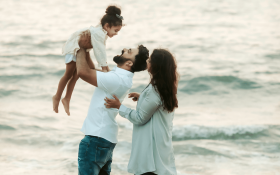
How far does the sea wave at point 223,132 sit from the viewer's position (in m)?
6.67

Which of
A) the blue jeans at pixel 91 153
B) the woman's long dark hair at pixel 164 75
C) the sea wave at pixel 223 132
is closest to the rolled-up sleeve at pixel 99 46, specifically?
the woman's long dark hair at pixel 164 75

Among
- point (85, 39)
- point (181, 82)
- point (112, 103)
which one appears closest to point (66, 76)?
point (85, 39)

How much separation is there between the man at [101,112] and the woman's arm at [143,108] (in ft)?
0.28

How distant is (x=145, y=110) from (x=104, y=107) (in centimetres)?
31

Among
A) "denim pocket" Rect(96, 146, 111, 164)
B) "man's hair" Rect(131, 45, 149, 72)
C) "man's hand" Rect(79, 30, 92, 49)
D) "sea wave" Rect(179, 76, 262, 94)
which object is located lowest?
"sea wave" Rect(179, 76, 262, 94)

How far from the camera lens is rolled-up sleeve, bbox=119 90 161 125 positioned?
241cm

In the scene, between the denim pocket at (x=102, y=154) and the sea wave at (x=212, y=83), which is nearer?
the denim pocket at (x=102, y=154)

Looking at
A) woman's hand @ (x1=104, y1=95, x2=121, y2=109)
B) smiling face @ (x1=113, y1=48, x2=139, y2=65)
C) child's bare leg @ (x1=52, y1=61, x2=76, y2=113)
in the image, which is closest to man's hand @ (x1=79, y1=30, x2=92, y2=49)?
child's bare leg @ (x1=52, y1=61, x2=76, y2=113)

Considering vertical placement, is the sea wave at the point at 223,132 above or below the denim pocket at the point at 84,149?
below

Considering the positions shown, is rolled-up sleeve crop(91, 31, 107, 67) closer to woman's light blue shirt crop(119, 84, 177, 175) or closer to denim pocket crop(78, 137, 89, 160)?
woman's light blue shirt crop(119, 84, 177, 175)

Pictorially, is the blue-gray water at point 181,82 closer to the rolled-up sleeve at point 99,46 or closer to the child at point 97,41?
the child at point 97,41

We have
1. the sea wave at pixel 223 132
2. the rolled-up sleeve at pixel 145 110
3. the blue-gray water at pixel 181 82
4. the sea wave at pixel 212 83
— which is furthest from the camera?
the sea wave at pixel 212 83

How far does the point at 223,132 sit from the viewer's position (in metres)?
6.90

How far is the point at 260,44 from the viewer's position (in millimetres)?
14258
